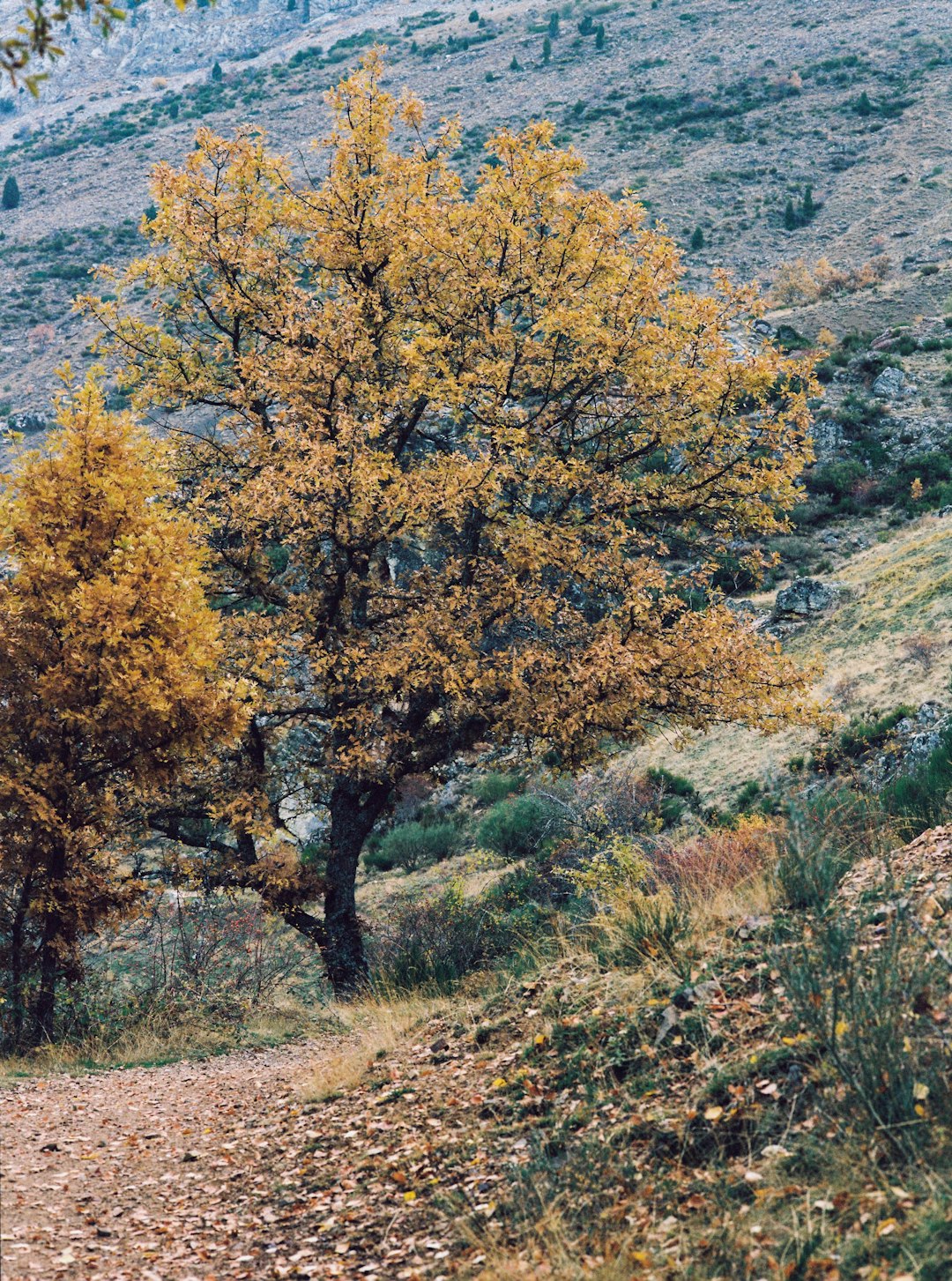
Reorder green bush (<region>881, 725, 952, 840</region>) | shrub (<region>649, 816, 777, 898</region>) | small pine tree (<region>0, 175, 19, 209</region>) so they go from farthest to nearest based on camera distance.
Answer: small pine tree (<region>0, 175, 19, 209</region>) < green bush (<region>881, 725, 952, 840</region>) < shrub (<region>649, 816, 777, 898</region>)

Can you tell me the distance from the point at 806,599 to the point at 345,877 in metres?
15.4

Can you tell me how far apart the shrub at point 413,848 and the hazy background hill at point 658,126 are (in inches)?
1074

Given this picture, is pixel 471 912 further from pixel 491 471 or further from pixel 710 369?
pixel 710 369

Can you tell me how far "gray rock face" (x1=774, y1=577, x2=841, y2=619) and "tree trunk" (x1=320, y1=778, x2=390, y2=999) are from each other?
14.5m

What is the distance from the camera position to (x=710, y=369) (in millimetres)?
11141

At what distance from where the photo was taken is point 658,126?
6650 centimetres

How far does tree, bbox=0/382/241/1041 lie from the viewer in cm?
919

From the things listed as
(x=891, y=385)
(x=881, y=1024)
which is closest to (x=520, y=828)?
(x=881, y=1024)

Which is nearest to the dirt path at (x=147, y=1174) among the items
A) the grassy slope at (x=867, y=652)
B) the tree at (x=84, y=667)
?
the tree at (x=84, y=667)

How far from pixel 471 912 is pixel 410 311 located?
7689 millimetres

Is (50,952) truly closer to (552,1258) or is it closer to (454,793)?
(552,1258)

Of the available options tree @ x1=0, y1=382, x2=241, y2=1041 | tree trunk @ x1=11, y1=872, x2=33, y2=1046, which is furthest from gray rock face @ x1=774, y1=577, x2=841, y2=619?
tree trunk @ x1=11, y1=872, x2=33, y2=1046

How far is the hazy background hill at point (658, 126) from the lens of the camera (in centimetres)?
5238

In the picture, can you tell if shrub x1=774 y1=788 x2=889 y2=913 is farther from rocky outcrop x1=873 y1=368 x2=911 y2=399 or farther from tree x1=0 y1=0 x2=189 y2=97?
rocky outcrop x1=873 y1=368 x2=911 y2=399
